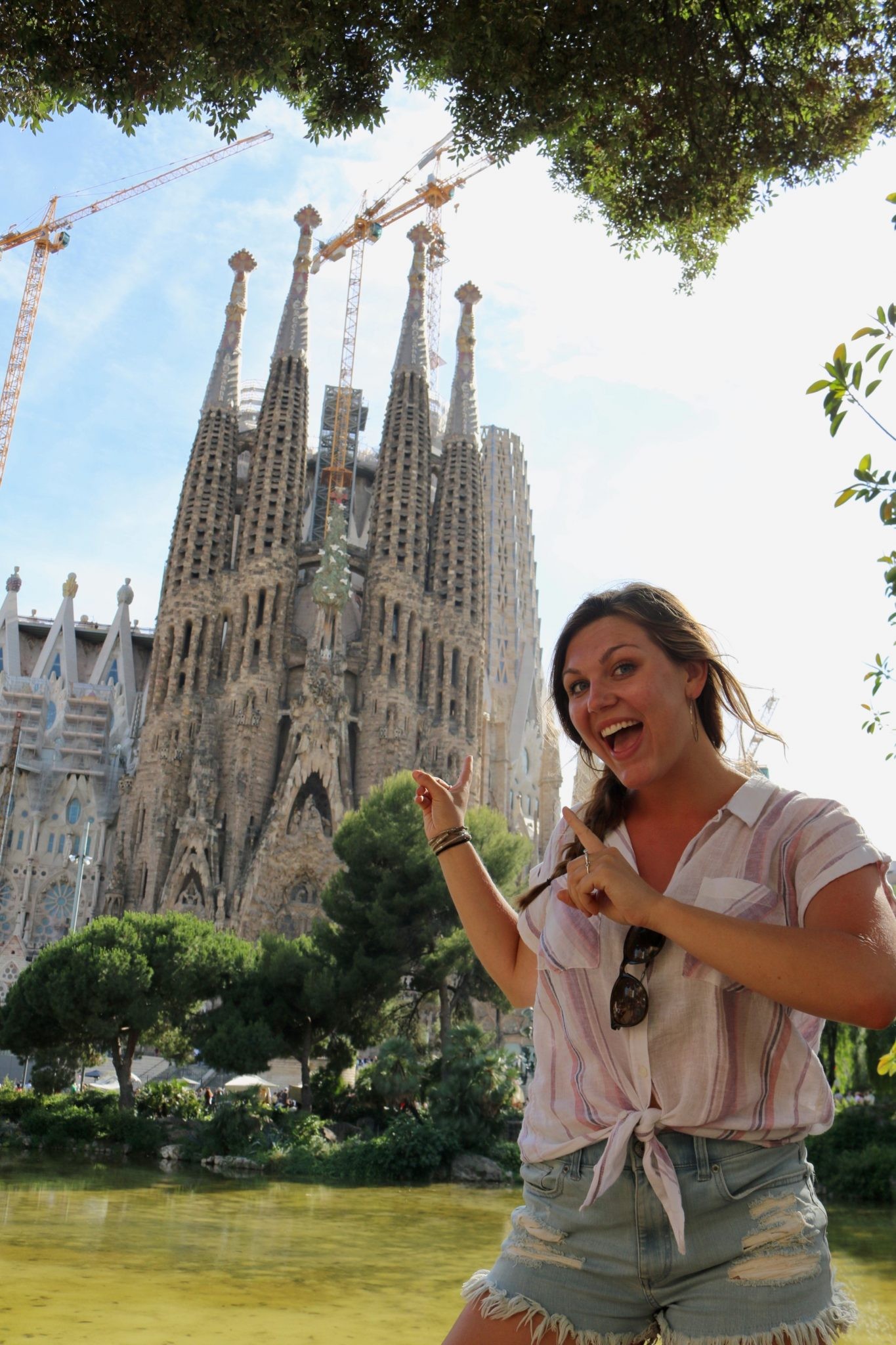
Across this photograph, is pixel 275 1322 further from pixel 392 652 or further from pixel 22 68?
pixel 392 652

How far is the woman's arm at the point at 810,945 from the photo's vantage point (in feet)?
4.65

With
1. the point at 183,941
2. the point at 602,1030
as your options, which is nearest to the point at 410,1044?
the point at 183,941

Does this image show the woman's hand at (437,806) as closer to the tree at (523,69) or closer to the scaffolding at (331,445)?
the tree at (523,69)

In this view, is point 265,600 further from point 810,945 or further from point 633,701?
point 810,945

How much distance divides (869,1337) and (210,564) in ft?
106

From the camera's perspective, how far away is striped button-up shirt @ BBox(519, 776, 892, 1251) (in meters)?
1.51

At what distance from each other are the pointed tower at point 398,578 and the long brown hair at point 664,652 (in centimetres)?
3178

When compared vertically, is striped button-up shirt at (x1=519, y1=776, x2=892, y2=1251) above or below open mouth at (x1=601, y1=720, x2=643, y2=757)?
below

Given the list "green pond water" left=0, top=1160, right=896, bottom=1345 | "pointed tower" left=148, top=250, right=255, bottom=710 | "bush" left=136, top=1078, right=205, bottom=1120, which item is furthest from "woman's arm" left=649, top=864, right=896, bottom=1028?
"pointed tower" left=148, top=250, right=255, bottom=710

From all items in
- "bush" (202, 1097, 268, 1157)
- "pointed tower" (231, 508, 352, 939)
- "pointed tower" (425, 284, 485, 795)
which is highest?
"pointed tower" (425, 284, 485, 795)

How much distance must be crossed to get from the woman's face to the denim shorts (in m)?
0.54

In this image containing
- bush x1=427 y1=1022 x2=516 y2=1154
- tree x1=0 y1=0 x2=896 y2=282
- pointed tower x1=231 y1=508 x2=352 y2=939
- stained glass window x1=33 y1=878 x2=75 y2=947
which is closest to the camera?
tree x1=0 y1=0 x2=896 y2=282

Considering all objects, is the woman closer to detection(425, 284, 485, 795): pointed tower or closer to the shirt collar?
the shirt collar

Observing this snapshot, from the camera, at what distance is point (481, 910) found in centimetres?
203
